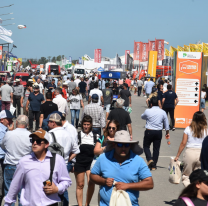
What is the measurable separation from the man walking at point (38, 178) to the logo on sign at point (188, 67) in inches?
506

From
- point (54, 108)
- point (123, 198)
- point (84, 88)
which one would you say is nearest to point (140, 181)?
point (123, 198)

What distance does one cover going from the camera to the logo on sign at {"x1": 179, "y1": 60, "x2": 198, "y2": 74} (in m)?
16.2

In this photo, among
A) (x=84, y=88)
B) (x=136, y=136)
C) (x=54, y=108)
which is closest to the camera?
(x=54, y=108)

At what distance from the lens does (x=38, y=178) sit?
A: 154 inches

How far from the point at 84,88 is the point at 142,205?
19.1 metres

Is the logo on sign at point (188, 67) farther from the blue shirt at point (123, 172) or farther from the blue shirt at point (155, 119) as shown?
the blue shirt at point (123, 172)

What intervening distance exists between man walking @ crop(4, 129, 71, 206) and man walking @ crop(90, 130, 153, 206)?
39 cm

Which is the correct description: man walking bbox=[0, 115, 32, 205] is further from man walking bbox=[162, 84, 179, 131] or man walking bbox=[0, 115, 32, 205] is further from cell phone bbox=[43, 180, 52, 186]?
man walking bbox=[162, 84, 179, 131]

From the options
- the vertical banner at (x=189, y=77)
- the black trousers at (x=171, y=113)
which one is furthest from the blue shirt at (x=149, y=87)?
the black trousers at (x=171, y=113)

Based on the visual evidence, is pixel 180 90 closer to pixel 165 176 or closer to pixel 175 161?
pixel 165 176

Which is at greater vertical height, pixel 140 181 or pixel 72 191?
pixel 140 181

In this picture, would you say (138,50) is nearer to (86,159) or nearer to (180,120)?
(180,120)

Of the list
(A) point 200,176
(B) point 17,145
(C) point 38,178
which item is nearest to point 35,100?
(B) point 17,145

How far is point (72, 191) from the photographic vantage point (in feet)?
24.3
